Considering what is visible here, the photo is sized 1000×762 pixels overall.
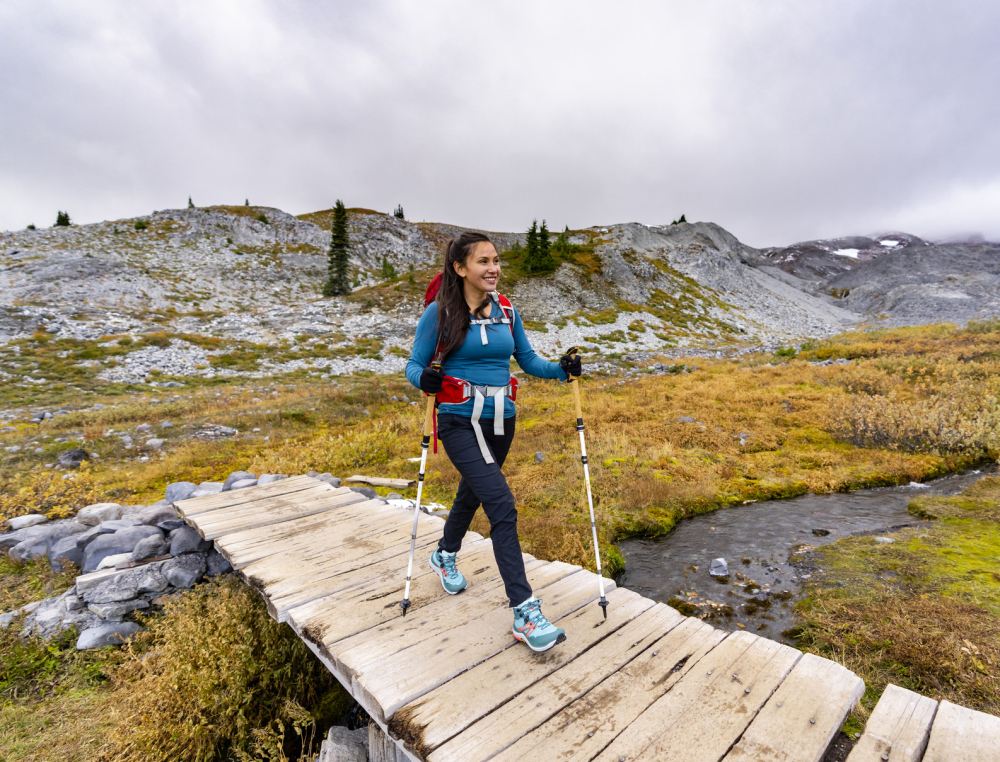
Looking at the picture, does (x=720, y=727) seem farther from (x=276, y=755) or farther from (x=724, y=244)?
(x=724, y=244)

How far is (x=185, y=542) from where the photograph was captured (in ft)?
22.6

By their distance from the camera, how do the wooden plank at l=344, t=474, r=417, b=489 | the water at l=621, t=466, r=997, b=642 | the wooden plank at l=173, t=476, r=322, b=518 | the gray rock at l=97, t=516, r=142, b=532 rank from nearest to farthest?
the water at l=621, t=466, r=997, b=642
the gray rock at l=97, t=516, r=142, b=532
the wooden plank at l=173, t=476, r=322, b=518
the wooden plank at l=344, t=474, r=417, b=489

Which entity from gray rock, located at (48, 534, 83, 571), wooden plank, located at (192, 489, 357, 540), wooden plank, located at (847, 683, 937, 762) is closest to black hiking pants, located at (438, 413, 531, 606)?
wooden plank, located at (847, 683, 937, 762)

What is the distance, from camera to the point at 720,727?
10.0 feet

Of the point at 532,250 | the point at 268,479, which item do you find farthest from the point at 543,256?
the point at 268,479

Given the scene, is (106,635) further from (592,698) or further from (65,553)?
(592,698)

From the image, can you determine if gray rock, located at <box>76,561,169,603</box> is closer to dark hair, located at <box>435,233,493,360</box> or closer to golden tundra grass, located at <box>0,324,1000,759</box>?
golden tundra grass, located at <box>0,324,1000,759</box>

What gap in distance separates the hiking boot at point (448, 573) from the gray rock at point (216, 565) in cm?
363

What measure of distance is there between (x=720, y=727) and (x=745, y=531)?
6088 mm

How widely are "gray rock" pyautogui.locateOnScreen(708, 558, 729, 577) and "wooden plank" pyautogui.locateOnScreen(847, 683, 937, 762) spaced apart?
3801 mm

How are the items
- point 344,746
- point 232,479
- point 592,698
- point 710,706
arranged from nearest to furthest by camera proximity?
point 710,706, point 592,698, point 344,746, point 232,479

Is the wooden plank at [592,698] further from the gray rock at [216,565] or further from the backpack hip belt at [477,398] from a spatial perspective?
the gray rock at [216,565]

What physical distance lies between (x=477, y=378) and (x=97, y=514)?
25.5 feet

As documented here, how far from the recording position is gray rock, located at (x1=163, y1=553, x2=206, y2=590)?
6.30 meters
